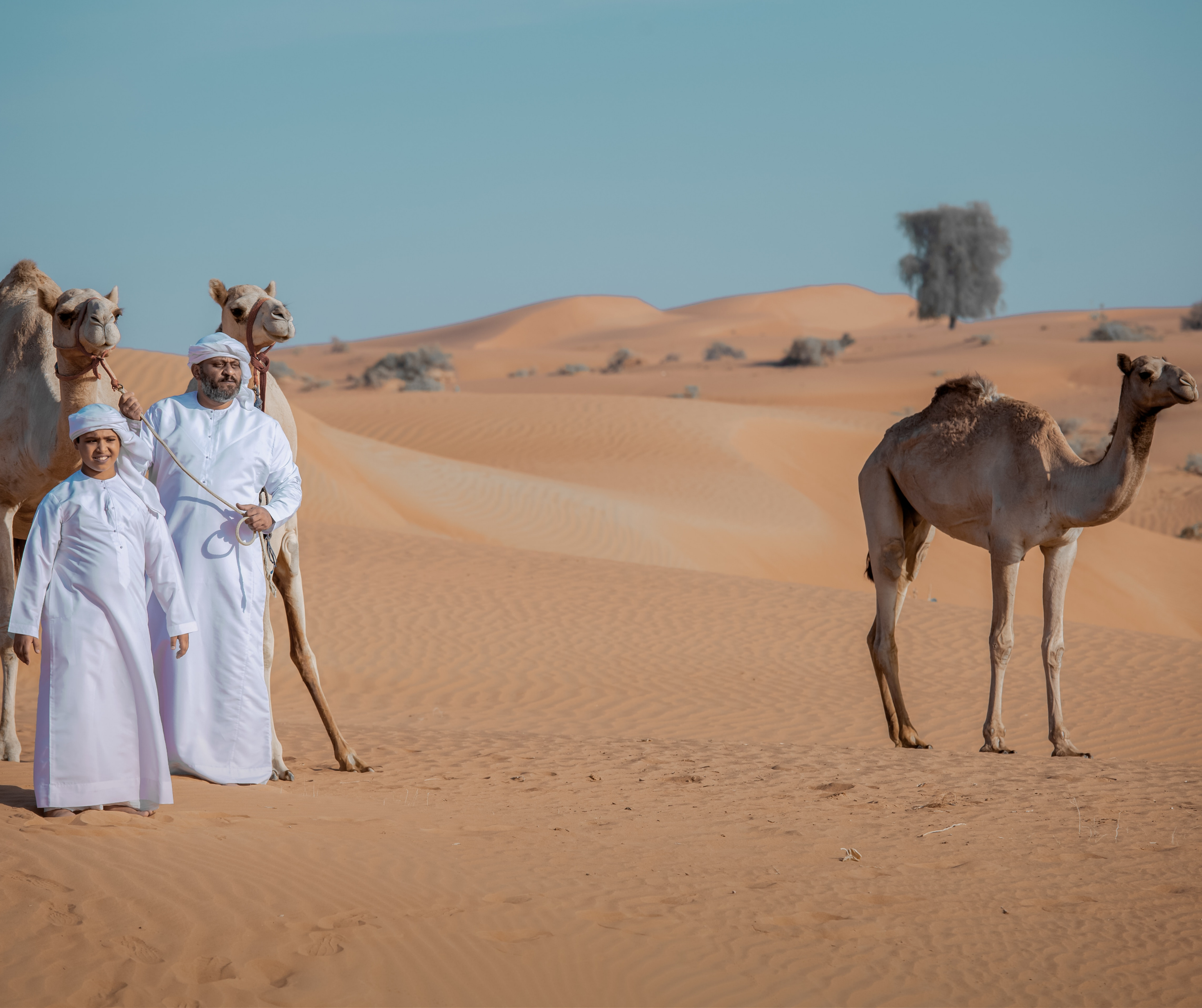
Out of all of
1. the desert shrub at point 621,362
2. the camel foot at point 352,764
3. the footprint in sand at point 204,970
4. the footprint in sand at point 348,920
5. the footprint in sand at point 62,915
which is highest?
the desert shrub at point 621,362

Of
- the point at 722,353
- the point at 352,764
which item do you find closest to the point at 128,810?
the point at 352,764

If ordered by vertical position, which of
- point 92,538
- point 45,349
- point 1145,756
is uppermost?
point 45,349

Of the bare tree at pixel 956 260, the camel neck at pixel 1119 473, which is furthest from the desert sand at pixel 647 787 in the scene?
the bare tree at pixel 956 260

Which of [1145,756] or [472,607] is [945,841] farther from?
[472,607]

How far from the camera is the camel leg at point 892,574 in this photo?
8898 millimetres

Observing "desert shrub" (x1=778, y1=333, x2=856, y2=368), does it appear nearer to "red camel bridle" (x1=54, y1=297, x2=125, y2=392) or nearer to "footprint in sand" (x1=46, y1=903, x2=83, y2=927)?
"red camel bridle" (x1=54, y1=297, x2=125, y2=392)

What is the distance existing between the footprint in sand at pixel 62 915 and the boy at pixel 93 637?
95 cm

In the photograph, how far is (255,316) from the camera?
672cm

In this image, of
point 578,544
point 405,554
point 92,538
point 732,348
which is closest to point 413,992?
point 92,538

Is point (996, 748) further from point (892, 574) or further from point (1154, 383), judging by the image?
point (1154, 383)

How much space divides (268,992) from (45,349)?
4967mm

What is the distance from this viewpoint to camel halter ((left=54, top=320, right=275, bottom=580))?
19.3 feet

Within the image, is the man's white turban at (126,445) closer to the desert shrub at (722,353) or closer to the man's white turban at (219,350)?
the man's white turban at (219,350)

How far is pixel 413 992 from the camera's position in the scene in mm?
3857
